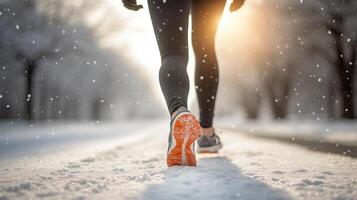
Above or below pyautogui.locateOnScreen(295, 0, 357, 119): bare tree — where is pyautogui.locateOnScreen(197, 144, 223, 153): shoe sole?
below

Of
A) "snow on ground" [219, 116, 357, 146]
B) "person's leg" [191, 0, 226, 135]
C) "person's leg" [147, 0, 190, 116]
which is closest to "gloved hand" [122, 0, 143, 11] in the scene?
"person's leg" [147, 0, 190, 116]

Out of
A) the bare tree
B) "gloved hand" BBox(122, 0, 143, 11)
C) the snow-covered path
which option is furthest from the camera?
the bare tree

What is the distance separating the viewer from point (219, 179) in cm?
169

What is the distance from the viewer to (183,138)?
→ 1.95 metres

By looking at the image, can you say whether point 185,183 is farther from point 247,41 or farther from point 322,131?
point 247,41

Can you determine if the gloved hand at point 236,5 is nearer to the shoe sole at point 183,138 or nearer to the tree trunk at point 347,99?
the shoe sole at point 183,138

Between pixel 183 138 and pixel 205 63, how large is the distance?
1065 mm

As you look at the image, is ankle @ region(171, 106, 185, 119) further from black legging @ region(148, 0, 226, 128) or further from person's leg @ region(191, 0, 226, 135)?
person's leg @ region(191, 0, 226, 135)

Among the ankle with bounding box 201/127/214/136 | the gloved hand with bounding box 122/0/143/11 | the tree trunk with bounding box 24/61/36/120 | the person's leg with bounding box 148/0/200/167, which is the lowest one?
the ankle with bounding box 201/127/214/136

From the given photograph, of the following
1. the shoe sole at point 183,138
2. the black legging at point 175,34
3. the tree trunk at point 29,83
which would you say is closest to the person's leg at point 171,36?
the black legging at point 175,34

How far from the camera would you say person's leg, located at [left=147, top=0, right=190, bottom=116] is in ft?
7.30

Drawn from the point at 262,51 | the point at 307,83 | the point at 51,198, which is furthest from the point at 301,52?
the point at 51,198

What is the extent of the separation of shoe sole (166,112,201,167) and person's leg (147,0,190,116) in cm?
29

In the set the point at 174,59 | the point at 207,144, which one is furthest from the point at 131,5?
the point at 207,144
